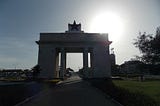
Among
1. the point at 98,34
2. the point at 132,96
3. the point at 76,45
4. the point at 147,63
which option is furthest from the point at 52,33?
the point at 132,96

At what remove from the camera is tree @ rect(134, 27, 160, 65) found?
50.5ft

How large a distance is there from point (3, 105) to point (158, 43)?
452 inches

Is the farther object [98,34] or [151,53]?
[98,34]

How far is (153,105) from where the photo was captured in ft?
28.8

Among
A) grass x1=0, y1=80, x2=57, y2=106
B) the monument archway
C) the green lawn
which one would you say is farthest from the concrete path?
the monument archway

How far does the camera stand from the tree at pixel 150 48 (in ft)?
50.5

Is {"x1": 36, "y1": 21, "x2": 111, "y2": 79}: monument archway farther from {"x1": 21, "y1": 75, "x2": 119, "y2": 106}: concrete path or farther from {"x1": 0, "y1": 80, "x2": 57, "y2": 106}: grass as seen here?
{"x1": 21, "y1": 75, "x2": 119, "y2": 106}: concrete path

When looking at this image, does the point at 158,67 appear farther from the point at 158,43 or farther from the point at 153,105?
the point at 153,105

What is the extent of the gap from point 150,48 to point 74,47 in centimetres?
3762

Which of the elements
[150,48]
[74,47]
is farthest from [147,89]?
[74,47]

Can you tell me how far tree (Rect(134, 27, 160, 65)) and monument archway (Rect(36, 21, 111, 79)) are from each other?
35.1 meters

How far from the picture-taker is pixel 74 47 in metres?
53.0

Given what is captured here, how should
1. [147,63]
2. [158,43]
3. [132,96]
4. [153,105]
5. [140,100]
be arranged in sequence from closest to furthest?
[153,105] < [140,100] < [132,96] < [158,43] < [147,63]

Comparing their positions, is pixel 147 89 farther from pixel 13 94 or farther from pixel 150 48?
pixel 13 94
